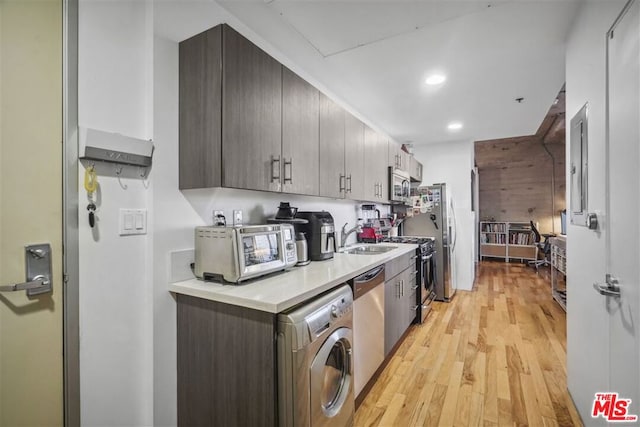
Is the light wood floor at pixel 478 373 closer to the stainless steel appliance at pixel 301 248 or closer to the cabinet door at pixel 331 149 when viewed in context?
the stainless steel appliance at pixel 301 248

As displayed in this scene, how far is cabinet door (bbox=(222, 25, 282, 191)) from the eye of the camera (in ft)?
4.39

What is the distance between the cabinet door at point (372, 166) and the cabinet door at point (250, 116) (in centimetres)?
133

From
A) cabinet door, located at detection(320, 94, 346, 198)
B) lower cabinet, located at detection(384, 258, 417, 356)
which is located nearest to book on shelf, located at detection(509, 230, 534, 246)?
lower cabinet, located at detection(384, 258, 417, 356)

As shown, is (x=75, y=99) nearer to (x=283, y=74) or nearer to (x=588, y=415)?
(x=283, y=74)

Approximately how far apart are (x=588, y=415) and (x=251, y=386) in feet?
5.99

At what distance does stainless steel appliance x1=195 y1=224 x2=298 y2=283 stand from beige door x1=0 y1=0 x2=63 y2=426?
55cm

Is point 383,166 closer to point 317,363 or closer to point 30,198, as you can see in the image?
point 317,363

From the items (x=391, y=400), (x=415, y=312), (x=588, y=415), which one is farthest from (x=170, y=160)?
(x=415, y=312)

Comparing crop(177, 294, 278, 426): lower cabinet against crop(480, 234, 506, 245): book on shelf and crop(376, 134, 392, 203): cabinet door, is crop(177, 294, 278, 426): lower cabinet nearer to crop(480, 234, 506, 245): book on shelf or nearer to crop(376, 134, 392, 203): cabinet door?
crop(376, 134, 392, 203): cabinet door

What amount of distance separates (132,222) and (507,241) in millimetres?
8116

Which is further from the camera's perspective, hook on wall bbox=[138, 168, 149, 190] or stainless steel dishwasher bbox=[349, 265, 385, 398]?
stainless steel dishwasher bbox=[349, 265, 385, 398]

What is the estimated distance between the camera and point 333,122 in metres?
2.21

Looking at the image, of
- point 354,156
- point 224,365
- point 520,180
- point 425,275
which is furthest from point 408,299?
point 520,180

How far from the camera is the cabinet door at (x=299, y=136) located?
1701 mm
